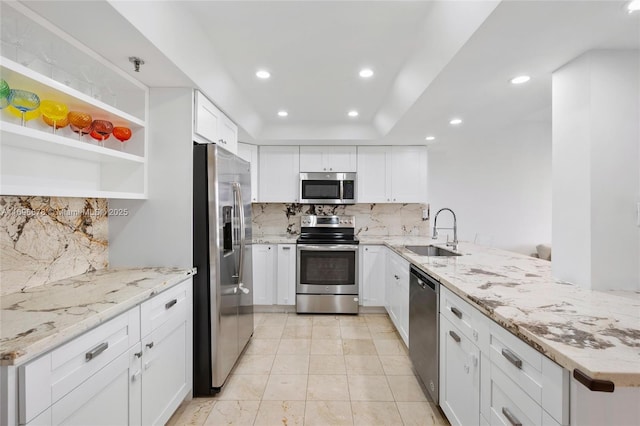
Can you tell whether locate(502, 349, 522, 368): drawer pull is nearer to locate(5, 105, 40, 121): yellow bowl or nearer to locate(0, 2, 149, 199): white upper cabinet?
locate(0, 2, 149, 199): white upper cabinet

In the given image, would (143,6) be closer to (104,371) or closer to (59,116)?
(59,116)

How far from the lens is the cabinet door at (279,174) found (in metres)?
4.18

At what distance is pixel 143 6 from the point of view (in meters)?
1.43

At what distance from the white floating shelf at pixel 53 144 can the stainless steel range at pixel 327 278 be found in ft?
7.48

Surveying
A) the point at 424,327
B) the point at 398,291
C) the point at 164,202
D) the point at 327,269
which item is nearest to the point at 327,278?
the point at 327,269

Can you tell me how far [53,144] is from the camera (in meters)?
1.51

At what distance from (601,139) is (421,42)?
1175 millimetres

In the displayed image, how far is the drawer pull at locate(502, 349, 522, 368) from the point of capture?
1.10 m

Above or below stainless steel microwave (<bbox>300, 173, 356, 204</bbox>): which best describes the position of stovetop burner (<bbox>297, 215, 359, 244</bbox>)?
below

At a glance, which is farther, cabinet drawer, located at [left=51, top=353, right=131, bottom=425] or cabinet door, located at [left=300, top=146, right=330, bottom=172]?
cabinet door, located at [left=300, top=146, right=330, bottom=172]

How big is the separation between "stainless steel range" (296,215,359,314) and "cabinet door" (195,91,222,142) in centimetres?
184

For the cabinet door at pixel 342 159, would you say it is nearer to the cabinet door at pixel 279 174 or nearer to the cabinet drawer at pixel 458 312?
the cabinet door at pixel 279 174

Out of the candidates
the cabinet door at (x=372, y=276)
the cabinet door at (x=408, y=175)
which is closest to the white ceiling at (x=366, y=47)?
the cabinet door at (x=408, y=175)

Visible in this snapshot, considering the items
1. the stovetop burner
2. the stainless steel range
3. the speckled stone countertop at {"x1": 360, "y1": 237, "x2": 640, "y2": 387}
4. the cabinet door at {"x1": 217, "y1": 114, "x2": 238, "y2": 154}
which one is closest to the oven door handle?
the stainless steel range
